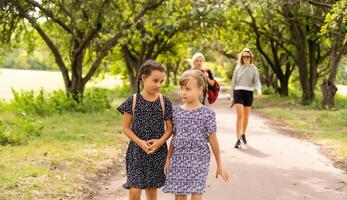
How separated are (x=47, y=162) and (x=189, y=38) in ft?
77.8

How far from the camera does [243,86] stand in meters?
10.9

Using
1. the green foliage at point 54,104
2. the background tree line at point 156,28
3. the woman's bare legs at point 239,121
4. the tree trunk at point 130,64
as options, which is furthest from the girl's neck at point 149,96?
the tree trunk at point 130,64

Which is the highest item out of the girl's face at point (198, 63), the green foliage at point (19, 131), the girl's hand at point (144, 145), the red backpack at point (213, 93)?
the girl's face at point (198, 63)

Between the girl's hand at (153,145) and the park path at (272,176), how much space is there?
2176 millimetres

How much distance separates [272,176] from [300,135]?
18.5ft

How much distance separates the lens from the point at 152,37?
29391 millimetres

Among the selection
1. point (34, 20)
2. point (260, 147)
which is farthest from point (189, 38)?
point (260, 147)

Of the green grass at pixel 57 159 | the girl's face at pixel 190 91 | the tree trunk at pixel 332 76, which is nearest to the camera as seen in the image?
the girl's face at pixel 190 91

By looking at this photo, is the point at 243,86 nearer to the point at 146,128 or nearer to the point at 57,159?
the point at 57,159

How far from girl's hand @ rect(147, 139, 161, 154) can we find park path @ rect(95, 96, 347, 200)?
2.18 m

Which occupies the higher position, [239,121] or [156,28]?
[156,28]

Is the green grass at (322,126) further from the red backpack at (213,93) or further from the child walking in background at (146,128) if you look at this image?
the child walking in background at (146,128)

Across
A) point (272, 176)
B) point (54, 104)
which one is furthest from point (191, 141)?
point (54, 104)

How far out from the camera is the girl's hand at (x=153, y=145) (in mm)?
4832
